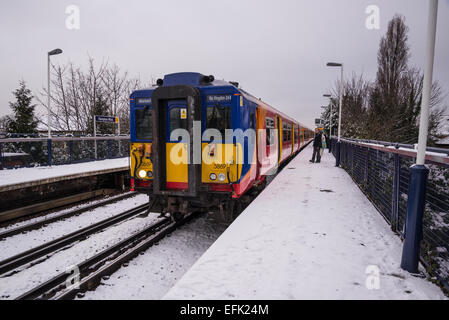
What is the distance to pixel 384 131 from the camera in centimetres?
2122

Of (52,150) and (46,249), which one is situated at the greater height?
(52,150)

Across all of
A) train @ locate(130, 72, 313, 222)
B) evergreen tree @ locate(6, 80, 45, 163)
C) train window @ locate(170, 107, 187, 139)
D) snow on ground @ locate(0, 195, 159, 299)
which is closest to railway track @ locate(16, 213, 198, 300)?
snow on ground @ locate(0, 195, 159, 299)

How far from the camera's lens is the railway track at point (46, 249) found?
5.05 meters

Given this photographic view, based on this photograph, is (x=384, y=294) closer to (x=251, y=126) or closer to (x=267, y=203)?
(x=267, y=203)

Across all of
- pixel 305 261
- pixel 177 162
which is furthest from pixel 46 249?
pixel 305 261

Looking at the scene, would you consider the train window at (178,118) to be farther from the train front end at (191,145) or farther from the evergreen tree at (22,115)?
the evergreen tree at (22,115)

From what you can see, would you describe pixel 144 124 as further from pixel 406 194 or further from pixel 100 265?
pixel 406 194

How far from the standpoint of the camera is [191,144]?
222 inches

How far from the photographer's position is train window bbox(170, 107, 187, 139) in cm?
580

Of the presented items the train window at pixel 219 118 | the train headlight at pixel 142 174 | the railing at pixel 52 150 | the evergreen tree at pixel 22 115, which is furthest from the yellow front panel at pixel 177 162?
the evergreen tree at pixel 22 115

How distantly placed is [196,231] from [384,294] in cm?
468

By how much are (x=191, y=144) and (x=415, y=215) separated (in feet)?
13.1
